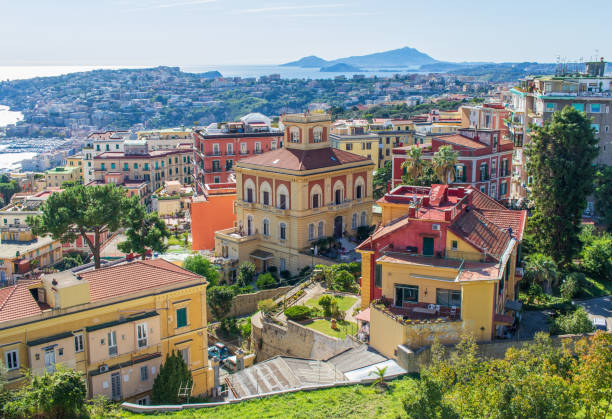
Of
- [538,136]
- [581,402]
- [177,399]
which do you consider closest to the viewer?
[581,402]

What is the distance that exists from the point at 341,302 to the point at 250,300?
26.0 ft

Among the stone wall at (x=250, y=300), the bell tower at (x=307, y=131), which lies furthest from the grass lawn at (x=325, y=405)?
the bell tower at (x=307, y=131)

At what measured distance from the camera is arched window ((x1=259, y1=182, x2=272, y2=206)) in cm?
5625

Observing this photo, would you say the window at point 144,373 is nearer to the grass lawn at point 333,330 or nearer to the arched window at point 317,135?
the grass lawn at point 333,330

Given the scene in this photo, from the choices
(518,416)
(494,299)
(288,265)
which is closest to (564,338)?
(494,299)

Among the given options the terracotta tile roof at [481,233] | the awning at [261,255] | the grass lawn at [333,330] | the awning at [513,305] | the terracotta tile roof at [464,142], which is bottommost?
the awning at [261,255]

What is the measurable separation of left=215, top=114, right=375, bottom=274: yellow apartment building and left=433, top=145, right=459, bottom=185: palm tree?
7.48 meters

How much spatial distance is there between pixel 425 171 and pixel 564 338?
28408 mm

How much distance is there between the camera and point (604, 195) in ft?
203

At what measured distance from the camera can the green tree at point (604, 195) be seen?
60906mm

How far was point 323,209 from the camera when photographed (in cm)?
5588

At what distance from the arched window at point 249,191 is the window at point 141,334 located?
2914cm

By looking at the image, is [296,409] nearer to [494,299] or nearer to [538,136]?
[494,299]

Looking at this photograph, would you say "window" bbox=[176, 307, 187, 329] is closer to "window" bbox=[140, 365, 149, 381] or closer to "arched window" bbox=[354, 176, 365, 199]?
"window" bbox=[140, 365, 149, 381]
